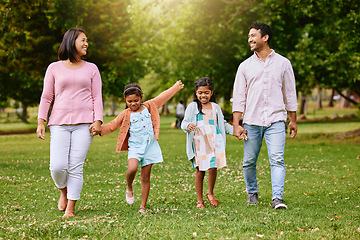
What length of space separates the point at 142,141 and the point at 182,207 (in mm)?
1258

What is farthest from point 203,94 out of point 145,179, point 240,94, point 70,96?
point 70,96

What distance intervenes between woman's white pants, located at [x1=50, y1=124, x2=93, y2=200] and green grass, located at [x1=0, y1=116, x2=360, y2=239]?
490mm

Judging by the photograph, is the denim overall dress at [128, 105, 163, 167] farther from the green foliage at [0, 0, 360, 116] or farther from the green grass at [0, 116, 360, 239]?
the green foliage at [0, 0, 360, 116]

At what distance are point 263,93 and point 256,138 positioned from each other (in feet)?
2.21

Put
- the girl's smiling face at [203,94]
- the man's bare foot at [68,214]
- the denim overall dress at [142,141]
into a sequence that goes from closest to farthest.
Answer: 1. the man's bare foot at [68,214]
2. the denim overall dress at [142,141]
3. the girl's smiling face at [203,94]

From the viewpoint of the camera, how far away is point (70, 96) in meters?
6.28

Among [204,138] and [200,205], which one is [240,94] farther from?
[200,205]

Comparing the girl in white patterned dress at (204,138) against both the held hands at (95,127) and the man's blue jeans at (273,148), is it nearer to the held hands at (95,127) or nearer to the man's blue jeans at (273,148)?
the man's blue jeans at (273,148)

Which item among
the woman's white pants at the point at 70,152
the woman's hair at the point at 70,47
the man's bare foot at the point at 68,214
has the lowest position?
the man's bare foot at the point at 68,214

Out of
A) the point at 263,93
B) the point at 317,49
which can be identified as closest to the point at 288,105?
the point at 263,93

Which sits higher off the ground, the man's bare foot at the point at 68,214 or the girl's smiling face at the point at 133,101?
the girl's smiling face at the point at 133,101

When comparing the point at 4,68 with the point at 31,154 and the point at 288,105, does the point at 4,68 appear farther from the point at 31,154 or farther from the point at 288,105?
the point at 288,105

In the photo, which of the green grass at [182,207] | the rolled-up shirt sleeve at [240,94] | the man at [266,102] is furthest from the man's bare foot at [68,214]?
the rolled-up shirt sleeve at [240,94]

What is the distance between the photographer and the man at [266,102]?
676 cm
